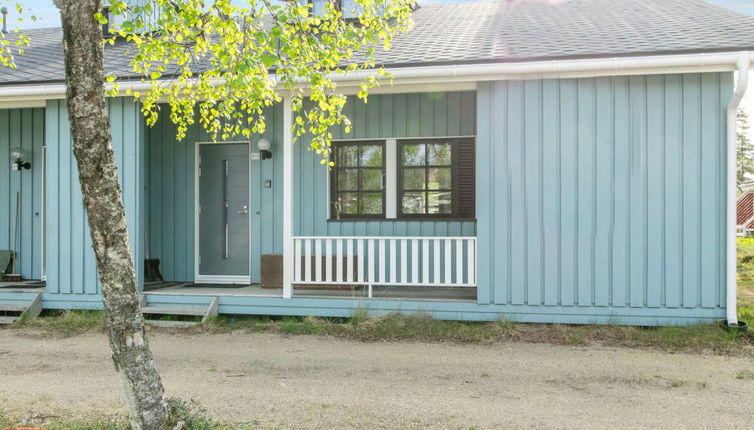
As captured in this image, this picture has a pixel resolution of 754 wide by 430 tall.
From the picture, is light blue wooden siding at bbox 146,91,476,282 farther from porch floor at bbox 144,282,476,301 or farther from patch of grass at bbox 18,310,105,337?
patch of grass at bbox 18,310,105,337

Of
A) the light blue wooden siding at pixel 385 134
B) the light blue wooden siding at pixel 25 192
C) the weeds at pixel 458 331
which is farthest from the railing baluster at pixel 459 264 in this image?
the light blue wooden siding at pixel 25 192

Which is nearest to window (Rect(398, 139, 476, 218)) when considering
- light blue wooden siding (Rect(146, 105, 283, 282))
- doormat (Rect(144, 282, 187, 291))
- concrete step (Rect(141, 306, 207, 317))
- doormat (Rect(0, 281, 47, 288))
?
light blue wooden siding (Rect(146, 105, 283, 282))

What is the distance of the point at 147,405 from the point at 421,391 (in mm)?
1990

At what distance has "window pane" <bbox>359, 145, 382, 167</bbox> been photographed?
28.0 feet

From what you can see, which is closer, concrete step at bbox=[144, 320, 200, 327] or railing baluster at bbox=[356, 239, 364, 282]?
concrete step at bbox=[144, 320, 200, 327]

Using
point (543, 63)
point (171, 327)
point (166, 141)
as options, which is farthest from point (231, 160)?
point (543, 63)

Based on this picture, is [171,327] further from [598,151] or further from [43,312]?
[598,151]

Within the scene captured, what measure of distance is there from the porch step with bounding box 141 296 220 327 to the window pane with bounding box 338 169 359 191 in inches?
89.2

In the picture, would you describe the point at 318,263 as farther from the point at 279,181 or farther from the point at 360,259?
the point at 279,181

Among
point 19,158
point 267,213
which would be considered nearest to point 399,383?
point 267,213

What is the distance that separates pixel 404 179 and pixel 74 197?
160 inches

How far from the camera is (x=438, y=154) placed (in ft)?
27.5

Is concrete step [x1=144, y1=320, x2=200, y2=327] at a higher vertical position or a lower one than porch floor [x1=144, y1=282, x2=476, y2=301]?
lower

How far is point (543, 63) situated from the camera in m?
6.38
